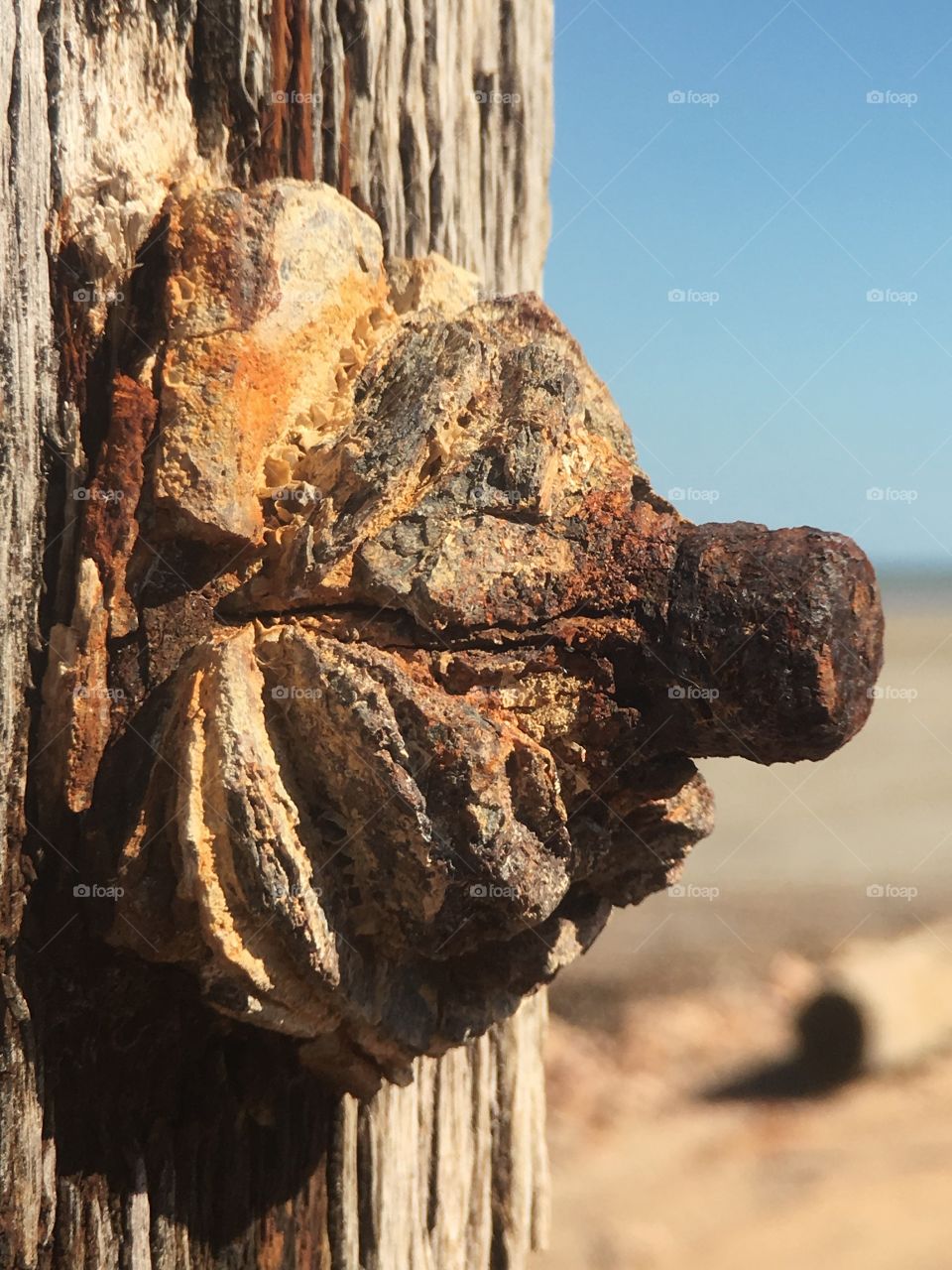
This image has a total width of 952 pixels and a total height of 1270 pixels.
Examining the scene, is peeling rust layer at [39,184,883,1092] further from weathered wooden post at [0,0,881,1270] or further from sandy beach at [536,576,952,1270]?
sandy beach at [536,576,952,1270]

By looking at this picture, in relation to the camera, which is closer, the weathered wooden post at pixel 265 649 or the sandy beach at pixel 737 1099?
the weathered wooden post at pixel 265 649

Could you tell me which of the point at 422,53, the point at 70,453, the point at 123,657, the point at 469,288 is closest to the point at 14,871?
the point at 123,657

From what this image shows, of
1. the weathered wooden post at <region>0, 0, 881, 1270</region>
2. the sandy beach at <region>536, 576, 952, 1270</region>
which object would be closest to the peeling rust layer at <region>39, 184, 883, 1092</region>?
the weathered wooden post at <region>0, 0, 881, 1270</region>

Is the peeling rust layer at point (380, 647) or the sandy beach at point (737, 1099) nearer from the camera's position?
the peeling rust layer at point (380, 647)

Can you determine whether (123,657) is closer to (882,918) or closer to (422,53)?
(422,53)

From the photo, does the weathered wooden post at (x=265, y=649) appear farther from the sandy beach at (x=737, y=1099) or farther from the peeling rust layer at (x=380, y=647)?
the sandy beach at (x=737, y=1099)

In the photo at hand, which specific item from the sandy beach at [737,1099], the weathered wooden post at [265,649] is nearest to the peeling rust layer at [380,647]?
the weathered wooden post at [265,649]

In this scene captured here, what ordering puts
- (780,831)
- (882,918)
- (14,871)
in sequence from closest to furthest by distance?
(14,871) → (882,918) → (780,831)
